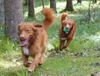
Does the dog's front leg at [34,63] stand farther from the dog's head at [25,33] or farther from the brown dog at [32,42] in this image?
the dog's head at [25,33]

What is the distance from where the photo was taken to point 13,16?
12805mm

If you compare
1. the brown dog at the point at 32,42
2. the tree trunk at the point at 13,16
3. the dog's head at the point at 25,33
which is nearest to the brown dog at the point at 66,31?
the tree trunk at the point at 13,16

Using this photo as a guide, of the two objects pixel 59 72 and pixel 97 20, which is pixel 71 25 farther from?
pixel 97 20

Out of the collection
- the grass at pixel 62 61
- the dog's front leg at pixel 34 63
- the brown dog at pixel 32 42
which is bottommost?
the grass at pixel 62 61

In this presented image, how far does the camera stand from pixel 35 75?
322 inches

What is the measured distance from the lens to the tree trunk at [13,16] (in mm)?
12648

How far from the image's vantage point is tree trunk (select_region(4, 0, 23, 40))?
12.6 meters

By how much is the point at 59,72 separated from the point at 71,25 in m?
3.47

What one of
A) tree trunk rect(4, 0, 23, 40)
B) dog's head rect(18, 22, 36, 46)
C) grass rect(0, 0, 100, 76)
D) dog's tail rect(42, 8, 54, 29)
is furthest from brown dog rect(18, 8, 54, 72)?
tree trunk rect(4, 0, 23, 40)

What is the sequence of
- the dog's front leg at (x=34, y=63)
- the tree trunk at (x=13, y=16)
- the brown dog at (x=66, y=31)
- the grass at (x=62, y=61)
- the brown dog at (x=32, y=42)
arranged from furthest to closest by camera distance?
the tree trunk at (x=13, y=16) → the brown dog at (x=66, y=31) → the grass at (x=62, y=61) → the dog's front leg at (x=34, y=63) → the brown dog at (x=32, y=42)

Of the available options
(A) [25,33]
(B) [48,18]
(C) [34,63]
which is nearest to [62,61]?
(B) [48,18]

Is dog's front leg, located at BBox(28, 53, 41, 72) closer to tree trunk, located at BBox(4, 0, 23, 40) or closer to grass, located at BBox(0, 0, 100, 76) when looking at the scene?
grass, located at BBox(0, 0, 100, 76)

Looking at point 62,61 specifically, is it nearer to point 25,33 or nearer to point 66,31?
point 25,33

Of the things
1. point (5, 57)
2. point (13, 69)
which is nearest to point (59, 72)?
point (13, 69)
